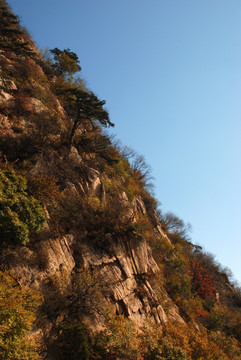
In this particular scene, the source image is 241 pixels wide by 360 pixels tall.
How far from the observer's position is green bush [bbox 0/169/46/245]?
9.00m

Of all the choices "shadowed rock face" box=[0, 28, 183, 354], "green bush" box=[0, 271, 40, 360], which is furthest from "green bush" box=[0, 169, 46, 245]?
"green bush" box=[0, 271, 40, 360]

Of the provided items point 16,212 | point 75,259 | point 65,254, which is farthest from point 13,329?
point 75,259

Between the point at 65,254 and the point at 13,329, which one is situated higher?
the point at 65,254

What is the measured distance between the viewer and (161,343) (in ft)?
34.7

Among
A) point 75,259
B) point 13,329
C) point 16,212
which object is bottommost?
point 13,329

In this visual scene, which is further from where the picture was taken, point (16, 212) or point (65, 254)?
point (65, 254)

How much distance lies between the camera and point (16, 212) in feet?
31.7

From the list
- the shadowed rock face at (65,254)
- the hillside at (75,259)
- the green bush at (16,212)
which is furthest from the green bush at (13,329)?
the green bush at (16,212)

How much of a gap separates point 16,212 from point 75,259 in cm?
482

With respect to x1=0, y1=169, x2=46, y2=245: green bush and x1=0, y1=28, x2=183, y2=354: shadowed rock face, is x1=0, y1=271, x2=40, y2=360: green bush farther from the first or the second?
x1=0, y1=169, x2=46, y2=245: green bush

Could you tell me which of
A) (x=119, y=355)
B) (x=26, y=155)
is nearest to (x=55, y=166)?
(x=26, y=155)

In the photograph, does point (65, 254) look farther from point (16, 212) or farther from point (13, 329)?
point (13, 329)

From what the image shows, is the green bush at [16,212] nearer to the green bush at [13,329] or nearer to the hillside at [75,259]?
the hillside at [75,259]

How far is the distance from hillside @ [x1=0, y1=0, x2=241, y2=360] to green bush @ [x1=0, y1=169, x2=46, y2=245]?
0.05m
